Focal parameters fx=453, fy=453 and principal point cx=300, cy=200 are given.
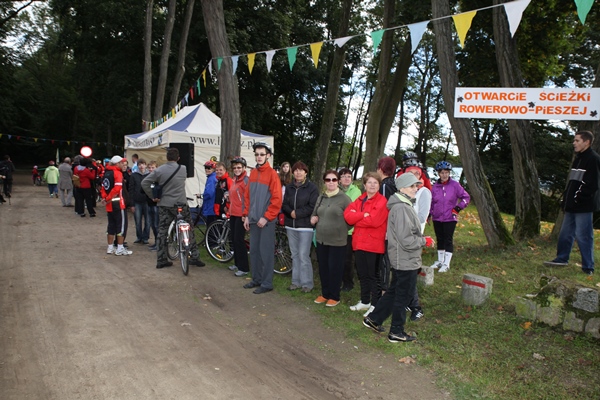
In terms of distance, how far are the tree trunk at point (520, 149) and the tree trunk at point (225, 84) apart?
5444 millimetres

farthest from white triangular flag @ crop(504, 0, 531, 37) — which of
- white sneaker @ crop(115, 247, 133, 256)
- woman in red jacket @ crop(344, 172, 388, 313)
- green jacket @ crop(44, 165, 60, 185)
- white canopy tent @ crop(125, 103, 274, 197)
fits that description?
green jacket @ crop(44, 165, 60, 185)

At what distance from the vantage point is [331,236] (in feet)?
19.0

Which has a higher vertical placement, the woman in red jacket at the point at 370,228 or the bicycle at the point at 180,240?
the woman in red jacket at the point at 370,228

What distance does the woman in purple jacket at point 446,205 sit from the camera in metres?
6.92

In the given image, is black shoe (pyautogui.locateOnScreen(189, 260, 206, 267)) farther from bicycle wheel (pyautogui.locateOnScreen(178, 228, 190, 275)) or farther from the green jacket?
the green jacket

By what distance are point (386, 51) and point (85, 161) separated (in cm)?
861

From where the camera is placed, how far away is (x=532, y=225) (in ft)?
29.6

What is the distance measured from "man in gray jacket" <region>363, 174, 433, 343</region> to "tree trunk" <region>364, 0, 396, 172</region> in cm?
773

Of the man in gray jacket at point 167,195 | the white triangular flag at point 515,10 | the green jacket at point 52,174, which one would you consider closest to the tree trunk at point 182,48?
the green jacket at point 52,174

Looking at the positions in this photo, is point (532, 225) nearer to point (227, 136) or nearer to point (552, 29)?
point (552, 29)

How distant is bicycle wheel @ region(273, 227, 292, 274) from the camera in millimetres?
7520

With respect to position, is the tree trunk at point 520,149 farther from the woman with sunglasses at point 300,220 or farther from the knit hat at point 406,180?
the knit hat at point 406,180

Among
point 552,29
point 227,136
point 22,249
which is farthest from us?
point 552,29

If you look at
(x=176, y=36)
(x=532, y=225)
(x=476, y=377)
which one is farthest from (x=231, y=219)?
(x=176, y=36)
